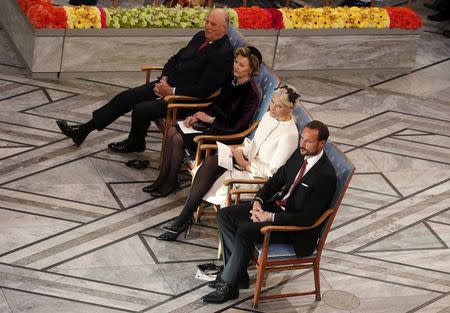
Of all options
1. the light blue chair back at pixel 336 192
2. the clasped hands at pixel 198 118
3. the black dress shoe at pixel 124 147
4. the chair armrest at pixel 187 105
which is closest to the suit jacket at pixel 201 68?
the chair armrest at pixel 187 105

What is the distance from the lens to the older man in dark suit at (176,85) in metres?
8.18

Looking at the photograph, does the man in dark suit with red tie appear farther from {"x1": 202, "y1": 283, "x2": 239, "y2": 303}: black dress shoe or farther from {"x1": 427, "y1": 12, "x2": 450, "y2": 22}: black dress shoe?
{"x1": 427, "y1": 12, "x2": 450, "y2": 22}: black dress shoe

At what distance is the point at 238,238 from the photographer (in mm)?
6641

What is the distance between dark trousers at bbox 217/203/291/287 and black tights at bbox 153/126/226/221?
Result: 0.50m

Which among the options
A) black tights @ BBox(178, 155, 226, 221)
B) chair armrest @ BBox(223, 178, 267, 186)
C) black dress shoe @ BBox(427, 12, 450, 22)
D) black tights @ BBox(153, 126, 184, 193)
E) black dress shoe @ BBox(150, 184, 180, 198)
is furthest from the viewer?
black dress shoe @ BBox(427, 12, 450, 22)

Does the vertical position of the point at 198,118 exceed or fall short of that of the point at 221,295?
it exceeds it

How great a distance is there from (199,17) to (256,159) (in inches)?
123

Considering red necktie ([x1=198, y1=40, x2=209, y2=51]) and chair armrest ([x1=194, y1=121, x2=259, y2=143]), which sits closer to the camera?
chair armrest ([x1=194, y1=121, x2=259, y2=143])

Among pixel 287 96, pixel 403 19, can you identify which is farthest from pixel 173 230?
pixel 403 19

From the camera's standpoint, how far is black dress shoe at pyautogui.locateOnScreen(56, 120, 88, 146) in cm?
850

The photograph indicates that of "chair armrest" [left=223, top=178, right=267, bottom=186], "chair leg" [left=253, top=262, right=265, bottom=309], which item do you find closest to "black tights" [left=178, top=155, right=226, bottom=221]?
"chair armrest" [left=223, top=178, right=267, bottom=186]

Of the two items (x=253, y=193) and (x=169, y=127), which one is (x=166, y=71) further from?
(x=253, y=193)

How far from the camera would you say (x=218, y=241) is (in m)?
7.46

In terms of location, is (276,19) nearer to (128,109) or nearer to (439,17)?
(128,109)
